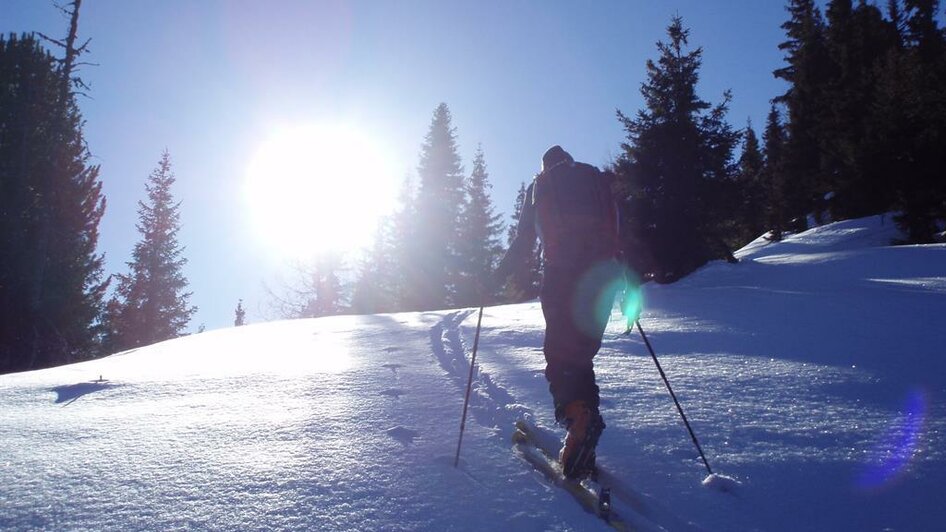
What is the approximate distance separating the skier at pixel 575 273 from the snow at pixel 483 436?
0.53 meters

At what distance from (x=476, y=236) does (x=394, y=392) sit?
3110cm

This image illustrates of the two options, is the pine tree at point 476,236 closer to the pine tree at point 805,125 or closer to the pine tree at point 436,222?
the pine tree at point 436,222

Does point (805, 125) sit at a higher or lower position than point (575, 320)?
higher

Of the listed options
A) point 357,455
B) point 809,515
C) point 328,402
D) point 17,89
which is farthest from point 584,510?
point 17,89

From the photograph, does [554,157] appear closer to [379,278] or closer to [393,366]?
[393,366]

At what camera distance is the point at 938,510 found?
276 cm

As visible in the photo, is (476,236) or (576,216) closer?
(576,216)

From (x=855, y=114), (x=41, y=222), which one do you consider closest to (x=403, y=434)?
(x=41, y=222)

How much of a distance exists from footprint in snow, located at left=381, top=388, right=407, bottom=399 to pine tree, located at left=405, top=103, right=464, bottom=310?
27.3 meters

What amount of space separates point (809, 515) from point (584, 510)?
3.50 ft

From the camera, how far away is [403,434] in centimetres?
415

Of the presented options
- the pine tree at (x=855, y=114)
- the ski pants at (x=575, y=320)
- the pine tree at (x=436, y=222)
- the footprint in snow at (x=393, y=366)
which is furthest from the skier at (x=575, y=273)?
the pine tree at (x=436, y=222)

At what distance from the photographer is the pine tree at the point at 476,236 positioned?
1328 inches

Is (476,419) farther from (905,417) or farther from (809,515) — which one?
(905,417)
